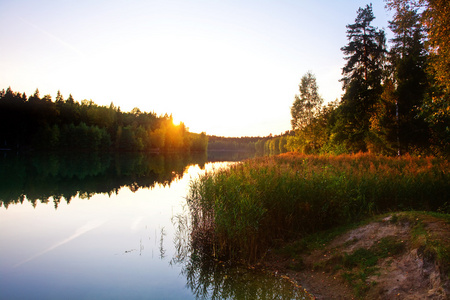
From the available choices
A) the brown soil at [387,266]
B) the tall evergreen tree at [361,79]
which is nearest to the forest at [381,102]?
the tall evergreen tree at [361,79]

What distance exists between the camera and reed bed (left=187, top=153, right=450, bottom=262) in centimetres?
854

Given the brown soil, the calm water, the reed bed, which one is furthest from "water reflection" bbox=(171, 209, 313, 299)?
the reed bed

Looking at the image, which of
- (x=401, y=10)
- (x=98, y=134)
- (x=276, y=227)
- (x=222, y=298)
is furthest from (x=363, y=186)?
(x=98, y=134)

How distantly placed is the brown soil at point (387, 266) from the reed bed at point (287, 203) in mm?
1096

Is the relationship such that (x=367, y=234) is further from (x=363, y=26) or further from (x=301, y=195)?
(x=363, y=26)

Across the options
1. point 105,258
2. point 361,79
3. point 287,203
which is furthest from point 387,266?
point 361,79

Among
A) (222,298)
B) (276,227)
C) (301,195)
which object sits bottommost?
(222,298)

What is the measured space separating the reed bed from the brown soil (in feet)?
3.60

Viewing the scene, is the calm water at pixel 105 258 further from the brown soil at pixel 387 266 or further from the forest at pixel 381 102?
the forest at pixel 381 102

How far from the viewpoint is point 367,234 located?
7.84 m

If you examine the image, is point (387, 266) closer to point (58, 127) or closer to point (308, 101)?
point (308, 101)

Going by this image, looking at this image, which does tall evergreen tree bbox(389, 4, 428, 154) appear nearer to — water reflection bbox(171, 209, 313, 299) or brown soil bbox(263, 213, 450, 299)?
brown soil bbox(263, 213, 450, 299)

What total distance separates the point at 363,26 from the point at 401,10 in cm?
2195

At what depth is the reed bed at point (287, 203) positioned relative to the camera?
854 cm
